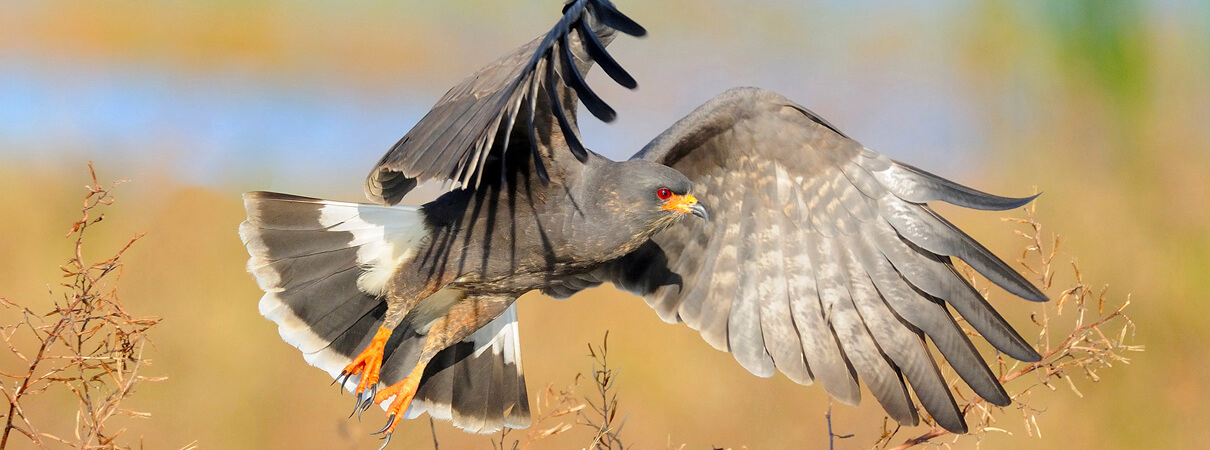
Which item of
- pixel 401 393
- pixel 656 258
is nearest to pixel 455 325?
pixel 401 393

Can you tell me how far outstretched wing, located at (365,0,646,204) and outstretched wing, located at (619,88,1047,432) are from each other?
2.24ft

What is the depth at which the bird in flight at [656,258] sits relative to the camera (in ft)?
10.9

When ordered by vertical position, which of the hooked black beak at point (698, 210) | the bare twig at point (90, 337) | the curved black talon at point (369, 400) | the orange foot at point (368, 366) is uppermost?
the hooked black beak at point (698, 210)

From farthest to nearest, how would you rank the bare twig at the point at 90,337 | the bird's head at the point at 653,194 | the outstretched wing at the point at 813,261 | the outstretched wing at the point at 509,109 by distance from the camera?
the outstretched wing at the point at 813,261, the bird's head at the point at 653,194, the outstretched wing at the point at 509,109, the bare twig at the point at 90,337

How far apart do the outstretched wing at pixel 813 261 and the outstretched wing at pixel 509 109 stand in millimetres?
684

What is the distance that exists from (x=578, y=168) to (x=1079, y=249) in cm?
580

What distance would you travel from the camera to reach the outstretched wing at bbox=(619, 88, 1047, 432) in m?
3.48

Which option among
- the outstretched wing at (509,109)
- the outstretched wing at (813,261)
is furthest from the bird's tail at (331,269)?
the outstretched wing at (813,261)

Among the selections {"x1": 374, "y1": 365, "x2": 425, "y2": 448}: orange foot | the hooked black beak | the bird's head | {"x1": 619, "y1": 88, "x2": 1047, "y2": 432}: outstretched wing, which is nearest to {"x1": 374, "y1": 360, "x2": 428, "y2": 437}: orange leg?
{"x1": 374, "y1": 365, "x2": 425, "y2": 448}: orange foot

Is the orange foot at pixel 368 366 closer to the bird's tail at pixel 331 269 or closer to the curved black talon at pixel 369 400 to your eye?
the curved black talon at pixel 369 400

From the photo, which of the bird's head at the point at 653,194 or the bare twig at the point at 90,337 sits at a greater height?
the bird's head at the point at 653,194

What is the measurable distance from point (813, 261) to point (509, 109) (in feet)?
6.16

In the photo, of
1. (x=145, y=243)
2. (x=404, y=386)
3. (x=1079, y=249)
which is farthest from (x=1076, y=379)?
(x=145, y=243)

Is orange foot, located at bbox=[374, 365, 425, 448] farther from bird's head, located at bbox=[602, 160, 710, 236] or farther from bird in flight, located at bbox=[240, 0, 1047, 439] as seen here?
bird's head, located at bbox=[602, 160, 710, 236]
